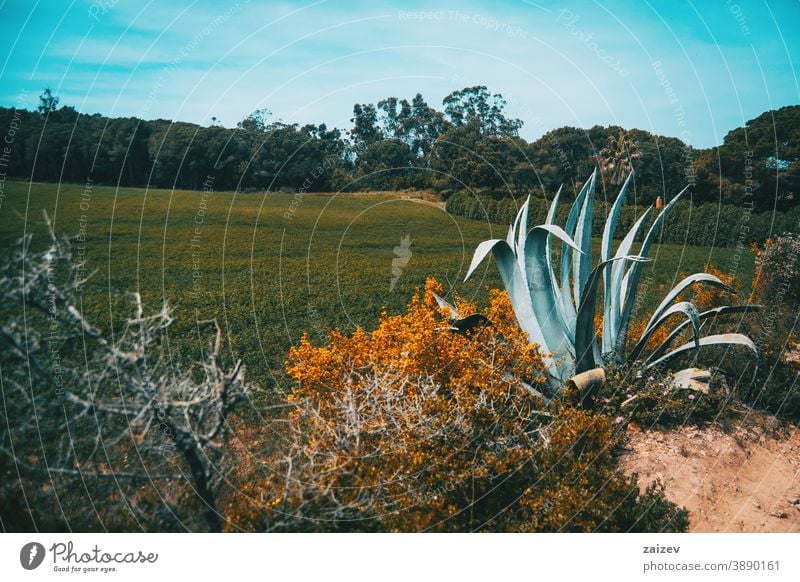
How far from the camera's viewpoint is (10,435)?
426 cm

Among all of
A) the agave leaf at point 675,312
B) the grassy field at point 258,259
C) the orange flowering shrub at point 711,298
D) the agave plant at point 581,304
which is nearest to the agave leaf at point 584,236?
the agave plant at point 581,304

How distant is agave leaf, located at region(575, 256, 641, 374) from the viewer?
525 cm

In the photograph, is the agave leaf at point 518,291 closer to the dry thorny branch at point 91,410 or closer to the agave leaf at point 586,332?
the agave leaf at point 586,332

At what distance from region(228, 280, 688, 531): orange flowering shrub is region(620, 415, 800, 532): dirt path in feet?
1.02

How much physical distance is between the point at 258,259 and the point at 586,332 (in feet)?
27.5

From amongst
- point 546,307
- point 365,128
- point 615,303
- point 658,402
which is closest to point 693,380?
point 658,402

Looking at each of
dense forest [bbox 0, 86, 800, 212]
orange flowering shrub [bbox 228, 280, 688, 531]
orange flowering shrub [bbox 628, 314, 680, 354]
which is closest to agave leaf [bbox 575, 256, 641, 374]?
orange flowering shrub [bbox 228, 280, 688, 531]

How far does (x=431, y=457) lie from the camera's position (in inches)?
166

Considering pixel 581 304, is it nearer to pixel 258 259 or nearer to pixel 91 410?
pixel 91 410

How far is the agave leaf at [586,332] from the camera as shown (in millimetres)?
5250

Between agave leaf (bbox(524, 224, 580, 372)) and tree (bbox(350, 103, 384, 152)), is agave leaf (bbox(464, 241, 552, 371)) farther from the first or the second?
tree (bbox(350, 103, 384, 152))

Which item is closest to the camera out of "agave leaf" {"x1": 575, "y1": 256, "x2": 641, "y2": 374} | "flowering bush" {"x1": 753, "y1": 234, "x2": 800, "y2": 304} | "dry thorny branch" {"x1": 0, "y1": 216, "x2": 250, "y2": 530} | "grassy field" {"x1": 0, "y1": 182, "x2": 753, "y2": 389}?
"dry thorny branch" {"x1": 0, "y1": 216, "x2": 250, "y2": 530}

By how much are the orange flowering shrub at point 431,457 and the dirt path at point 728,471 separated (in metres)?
A: 0.31
